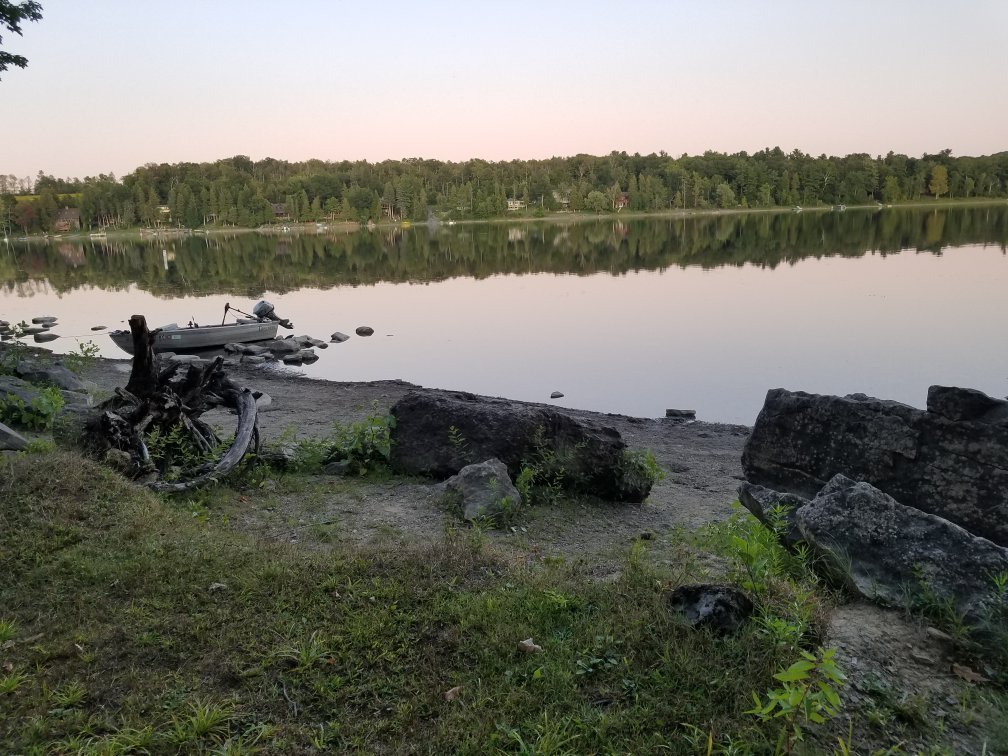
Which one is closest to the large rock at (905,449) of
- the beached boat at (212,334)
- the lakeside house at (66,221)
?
the beached boat at (212,334)

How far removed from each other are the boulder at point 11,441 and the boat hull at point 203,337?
1705cm

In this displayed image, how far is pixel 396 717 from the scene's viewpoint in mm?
3678

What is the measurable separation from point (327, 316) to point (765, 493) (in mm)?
31856

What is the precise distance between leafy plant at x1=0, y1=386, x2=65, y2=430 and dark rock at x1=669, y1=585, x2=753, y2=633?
9.63m

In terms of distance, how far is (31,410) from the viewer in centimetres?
1045

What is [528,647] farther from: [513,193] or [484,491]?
[513,193]

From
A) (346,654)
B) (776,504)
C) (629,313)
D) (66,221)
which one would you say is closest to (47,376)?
(346,654)

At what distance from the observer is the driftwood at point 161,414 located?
8023mm

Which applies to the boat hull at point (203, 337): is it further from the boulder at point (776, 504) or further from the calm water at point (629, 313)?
the boulder at point (776, 504)

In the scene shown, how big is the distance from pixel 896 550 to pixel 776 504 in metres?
0.92

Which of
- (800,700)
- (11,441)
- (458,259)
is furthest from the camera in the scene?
(458,259)

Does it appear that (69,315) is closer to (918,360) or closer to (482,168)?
(918,360)

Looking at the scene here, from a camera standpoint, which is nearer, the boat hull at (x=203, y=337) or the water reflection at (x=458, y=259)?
the boat hull at (x=203, y=337)

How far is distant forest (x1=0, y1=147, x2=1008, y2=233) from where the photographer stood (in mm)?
160000
